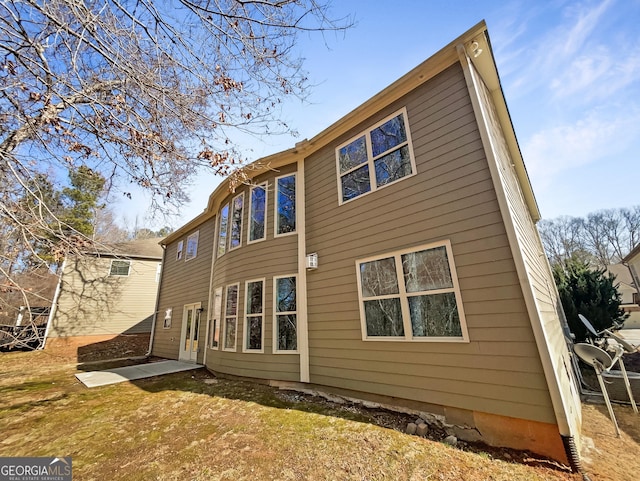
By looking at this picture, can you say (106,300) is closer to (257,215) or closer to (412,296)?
(257,215)

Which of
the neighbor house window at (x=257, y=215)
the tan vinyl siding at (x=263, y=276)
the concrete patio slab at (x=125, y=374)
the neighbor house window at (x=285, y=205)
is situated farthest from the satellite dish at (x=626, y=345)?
the concrete patio slab at (x=125, y=374)

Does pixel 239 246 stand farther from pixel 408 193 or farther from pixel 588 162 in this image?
pixel 588 162

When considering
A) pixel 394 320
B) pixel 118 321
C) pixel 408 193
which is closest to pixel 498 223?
pixel 408 193

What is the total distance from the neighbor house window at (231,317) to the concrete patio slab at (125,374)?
93.3 inches

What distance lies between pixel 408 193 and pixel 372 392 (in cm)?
355

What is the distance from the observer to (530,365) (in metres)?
3.20

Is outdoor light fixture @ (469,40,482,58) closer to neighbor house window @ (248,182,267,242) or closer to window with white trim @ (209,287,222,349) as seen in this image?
neighbor house window @ (248,182,267,242)

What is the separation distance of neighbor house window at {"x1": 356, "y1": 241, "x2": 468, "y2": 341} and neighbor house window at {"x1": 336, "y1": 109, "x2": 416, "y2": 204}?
1548mm

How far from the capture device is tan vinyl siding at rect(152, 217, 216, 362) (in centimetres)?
1002

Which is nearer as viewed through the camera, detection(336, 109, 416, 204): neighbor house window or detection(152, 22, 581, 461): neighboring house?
detection(152, 22, 581, 461): neighboring house

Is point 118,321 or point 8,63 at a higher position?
point 8,63

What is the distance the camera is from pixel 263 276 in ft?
22.3

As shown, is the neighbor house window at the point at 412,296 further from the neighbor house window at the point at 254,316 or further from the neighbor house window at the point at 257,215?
the neighbor house window at the point at 257,215

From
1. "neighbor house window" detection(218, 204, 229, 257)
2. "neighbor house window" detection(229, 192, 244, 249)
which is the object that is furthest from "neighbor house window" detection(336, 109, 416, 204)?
"neighbor house window" detection(218, 204, 229, 257)
